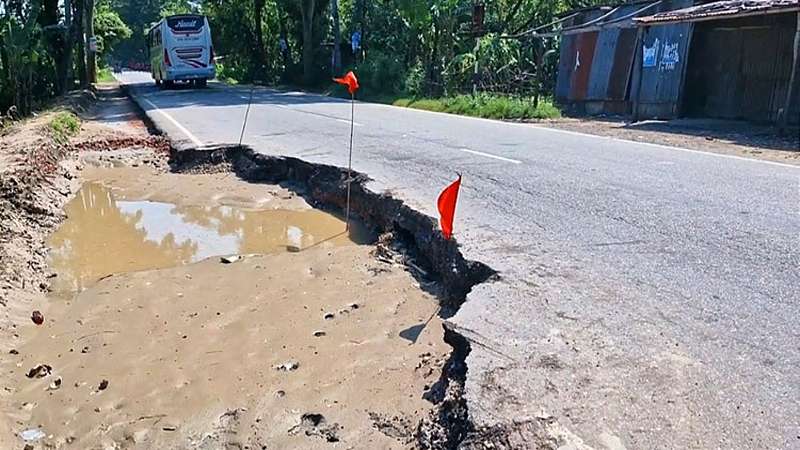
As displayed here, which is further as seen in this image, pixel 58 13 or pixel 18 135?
pixel 58 13

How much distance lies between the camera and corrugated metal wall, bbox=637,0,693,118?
1574 centimetres

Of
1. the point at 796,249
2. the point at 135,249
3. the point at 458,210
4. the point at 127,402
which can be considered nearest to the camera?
the point at 127,402

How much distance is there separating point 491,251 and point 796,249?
209 cm

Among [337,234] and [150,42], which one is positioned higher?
[150,42]

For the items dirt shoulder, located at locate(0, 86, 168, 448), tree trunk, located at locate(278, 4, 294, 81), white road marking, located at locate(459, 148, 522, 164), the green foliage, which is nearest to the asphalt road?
white road marking, located at locate(459, 148, 522, 164)

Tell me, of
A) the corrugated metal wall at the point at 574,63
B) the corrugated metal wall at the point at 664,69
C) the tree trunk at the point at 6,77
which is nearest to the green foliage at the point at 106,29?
the tree trunk at the point at 6,77

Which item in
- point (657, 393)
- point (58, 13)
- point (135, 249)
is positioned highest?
point (58, 13)

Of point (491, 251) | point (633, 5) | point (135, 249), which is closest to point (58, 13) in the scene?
point (633, 5)

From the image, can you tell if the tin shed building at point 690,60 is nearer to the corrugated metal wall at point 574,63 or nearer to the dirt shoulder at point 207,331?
the corrugated metal wall at point 574,63

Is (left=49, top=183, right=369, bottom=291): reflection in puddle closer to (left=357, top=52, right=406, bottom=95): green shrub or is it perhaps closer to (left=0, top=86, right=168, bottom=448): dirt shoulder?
(left=0, top=86, right=168, bottom=448): dirt shoulder

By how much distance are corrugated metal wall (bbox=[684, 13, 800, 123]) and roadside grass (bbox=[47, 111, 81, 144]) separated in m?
13.8

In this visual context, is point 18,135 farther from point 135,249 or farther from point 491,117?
point 491,117

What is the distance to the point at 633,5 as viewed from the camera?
18.5 meters

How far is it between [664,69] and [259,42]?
31.3 meters
